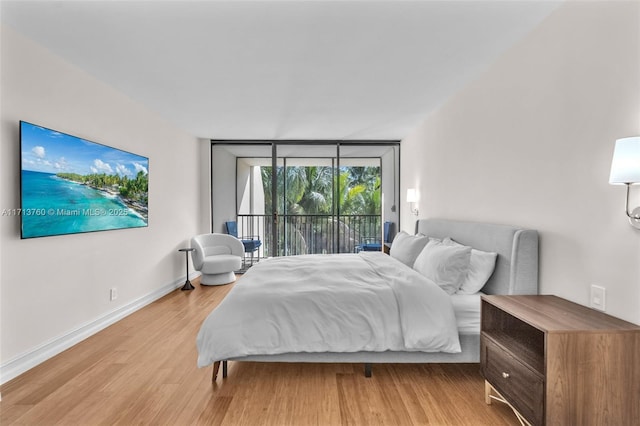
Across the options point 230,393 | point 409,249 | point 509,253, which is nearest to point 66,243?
point 230,393

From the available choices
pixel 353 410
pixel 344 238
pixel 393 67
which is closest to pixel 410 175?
pixel 344 238

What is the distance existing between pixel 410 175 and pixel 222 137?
3453 millimetres

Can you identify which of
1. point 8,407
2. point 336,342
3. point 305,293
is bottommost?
point 8,407

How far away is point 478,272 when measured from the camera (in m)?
2.41

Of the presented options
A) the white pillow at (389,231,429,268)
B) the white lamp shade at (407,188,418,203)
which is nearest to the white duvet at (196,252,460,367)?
the white pillow at (389,231,429,268)

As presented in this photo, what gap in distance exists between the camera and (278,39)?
2.29 meters

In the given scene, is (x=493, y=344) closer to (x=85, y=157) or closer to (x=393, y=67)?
(x=393, y=67)

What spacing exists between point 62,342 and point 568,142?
419 cm

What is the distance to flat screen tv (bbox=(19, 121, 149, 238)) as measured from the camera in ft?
7.50

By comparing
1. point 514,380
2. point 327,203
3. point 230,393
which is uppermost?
point 327,203

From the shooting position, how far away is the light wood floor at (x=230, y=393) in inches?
70.1

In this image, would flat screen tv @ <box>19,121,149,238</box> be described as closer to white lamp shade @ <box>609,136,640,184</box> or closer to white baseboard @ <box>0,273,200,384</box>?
white baseboard @ <box>0,273,200,384</box>

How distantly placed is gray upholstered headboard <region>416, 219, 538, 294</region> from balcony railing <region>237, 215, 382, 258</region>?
3.07 meters

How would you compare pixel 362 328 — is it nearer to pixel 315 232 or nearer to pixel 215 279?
pixel 215 279
